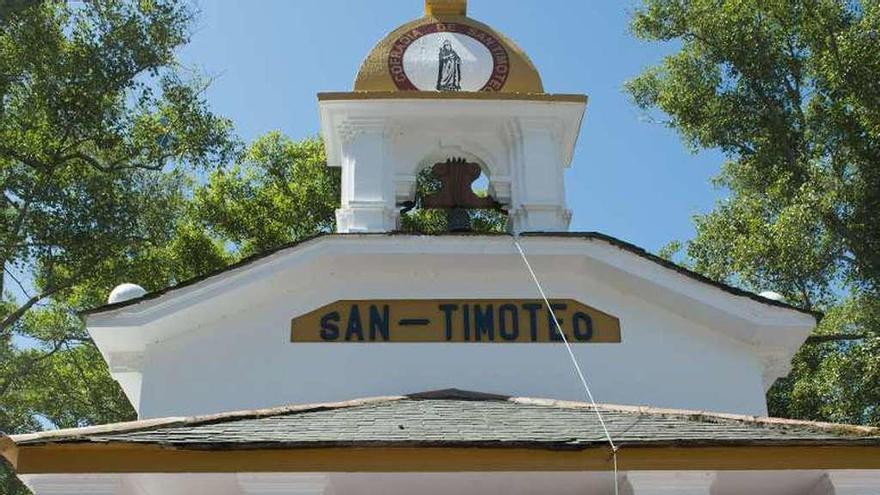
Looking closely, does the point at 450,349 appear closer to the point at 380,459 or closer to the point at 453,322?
the point at 453,322

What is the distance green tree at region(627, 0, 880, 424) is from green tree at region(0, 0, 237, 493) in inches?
330

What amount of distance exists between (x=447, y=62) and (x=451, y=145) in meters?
0.96

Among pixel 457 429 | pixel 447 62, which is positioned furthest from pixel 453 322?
pixel 447 62

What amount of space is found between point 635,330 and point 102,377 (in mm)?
14174

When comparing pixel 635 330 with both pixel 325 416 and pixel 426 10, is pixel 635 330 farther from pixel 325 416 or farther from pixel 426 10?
pixel 426 10

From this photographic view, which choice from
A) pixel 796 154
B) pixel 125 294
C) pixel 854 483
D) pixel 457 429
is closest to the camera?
pixel 854 483

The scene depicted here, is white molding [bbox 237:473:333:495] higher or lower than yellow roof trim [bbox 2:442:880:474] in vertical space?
lower

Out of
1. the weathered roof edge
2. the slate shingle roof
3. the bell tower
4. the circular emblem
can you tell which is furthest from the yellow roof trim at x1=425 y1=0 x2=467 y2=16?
the slate shingle roof

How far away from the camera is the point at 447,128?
11211 millimetres

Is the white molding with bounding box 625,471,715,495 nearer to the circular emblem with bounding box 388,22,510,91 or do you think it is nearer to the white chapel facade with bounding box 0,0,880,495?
the white chapel facade with bounding box 0,0,880,495

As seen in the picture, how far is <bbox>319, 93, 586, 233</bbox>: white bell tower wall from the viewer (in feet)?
35.2

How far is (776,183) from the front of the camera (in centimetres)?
1831

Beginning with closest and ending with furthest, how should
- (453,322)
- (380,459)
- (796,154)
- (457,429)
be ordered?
(380,459) < (457,429) < (453,322) < (796,154)

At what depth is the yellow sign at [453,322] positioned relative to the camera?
9.48 metres
